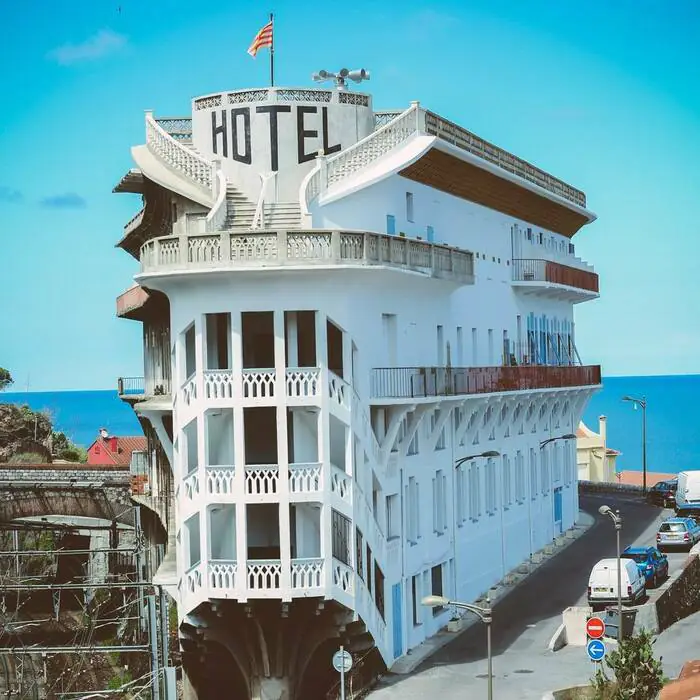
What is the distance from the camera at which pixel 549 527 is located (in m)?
66.6

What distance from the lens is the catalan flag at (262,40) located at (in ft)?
150

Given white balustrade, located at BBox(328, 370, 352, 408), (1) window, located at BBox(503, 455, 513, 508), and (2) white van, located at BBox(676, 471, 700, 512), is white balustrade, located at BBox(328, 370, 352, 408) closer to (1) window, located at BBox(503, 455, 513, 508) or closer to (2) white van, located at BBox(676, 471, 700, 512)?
(1) window, located at BBox(503, 455, 513, 508)

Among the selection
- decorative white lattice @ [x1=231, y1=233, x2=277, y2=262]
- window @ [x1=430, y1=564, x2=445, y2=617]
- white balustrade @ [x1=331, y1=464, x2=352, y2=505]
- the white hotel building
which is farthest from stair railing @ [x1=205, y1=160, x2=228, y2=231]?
window @ [x1=430, y1=564, x2=445, y2=617]

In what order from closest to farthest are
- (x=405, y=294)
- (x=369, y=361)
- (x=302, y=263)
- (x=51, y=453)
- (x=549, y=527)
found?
(x=302, y=263)
(x=369, y=361)
(x=405, y=294)
(x=549, y=527)
(x=51, y=453)

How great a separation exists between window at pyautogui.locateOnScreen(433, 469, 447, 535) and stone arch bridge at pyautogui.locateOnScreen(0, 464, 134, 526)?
19212 mm

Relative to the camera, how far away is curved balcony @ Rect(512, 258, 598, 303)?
62.7 m

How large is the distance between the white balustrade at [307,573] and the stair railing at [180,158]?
11485 mm

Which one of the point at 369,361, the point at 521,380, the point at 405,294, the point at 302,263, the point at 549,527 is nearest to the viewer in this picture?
the point at 302,263

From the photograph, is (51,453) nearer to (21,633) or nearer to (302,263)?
(21,633)

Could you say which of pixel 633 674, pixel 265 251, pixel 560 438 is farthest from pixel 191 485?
pixel 560 438

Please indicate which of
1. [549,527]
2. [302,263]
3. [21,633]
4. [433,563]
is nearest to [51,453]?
[21,633]

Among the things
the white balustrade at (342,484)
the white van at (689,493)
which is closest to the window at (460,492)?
the white balustrade at (342,484)

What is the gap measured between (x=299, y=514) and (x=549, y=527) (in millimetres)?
27483

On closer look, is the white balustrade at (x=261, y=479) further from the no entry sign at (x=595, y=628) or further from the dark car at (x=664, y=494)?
the dark car at (x=664, y=494)
